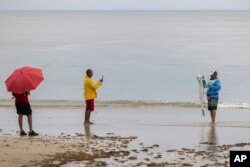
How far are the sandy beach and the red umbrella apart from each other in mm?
1082

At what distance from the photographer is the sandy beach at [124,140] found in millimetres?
10398

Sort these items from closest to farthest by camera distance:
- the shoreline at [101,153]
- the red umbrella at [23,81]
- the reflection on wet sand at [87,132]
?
the shoreline at [101,153] → the red umbrella at [23,81] → the reflection on wet sand at [87,132]

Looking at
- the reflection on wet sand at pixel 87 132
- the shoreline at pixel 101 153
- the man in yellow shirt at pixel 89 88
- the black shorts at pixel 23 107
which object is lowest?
the shoreline at pixel 101 153

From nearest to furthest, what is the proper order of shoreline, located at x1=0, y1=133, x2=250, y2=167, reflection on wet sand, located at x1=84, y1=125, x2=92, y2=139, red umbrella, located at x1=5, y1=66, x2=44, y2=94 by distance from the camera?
shoreline, located at x1=0, y1=133, x2=250, y2=167
red umbrella, located at x1=5, y1=66, x2=44, y2=94
reflection on wet sand, located at x1=84, y1=125, x2=92, y2=139

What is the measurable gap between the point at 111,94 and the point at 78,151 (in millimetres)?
19702

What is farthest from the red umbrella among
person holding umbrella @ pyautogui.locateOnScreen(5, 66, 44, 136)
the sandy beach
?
the sandy beach

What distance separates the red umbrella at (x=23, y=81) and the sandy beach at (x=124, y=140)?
1.08 metres

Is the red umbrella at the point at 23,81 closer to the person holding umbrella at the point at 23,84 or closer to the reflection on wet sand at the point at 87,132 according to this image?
the person holding umbrella at the point at 23,84

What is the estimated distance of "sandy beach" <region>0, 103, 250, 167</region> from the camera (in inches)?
409

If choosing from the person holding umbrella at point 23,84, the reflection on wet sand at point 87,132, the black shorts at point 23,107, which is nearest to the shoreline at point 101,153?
the reflection on wet sand at point 87,132

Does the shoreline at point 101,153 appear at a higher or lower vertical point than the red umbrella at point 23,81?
lower

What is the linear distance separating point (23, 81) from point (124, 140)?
256 centimetres

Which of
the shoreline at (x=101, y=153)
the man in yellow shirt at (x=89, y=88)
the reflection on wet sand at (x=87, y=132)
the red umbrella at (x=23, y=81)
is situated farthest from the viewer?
the man in yellow shirt at (x=89, y=88)

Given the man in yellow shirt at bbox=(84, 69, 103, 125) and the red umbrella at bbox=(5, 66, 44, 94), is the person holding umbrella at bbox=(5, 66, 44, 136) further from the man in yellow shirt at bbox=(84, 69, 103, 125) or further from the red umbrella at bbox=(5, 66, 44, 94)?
the man in yellow shirt at bbox=(84, 69, 103, 125)
